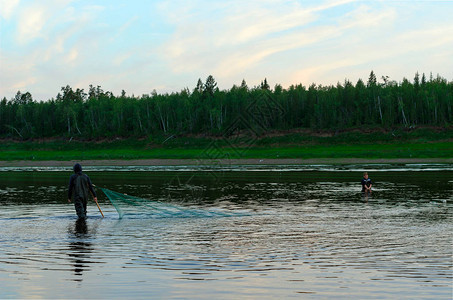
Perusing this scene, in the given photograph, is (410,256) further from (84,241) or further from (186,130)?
(186,130)

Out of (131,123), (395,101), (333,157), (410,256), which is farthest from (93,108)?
(410,256)

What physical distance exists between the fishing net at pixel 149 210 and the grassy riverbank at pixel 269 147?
64.5 metres

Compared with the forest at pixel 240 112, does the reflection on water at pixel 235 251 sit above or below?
below

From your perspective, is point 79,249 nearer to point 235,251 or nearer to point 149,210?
point 235,251

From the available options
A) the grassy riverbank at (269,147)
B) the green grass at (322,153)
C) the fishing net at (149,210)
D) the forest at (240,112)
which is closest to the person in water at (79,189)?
the fishing net at (149,210)

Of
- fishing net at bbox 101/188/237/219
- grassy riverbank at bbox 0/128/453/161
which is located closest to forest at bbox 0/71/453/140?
grassy riverbank at bbox 0/128/453/161

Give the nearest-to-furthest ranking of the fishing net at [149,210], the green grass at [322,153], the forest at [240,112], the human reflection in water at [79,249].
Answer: the human reflection in water at [79,249]
the fishing net at [149,210]
the green grass at [322,153]
the forest at [240,112]

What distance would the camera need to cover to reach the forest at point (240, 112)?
133375mm

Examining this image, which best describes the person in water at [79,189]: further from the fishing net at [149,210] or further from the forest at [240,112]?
the forest at [240,112]

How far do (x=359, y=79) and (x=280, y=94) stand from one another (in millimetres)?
25876

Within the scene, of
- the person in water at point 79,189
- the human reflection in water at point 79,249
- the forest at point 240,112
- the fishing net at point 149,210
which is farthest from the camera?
the forest at point 240,112

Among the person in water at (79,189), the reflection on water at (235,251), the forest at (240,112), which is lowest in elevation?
the reflection on water at (235,251)

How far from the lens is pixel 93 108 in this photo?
170 metres

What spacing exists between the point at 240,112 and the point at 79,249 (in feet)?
438
